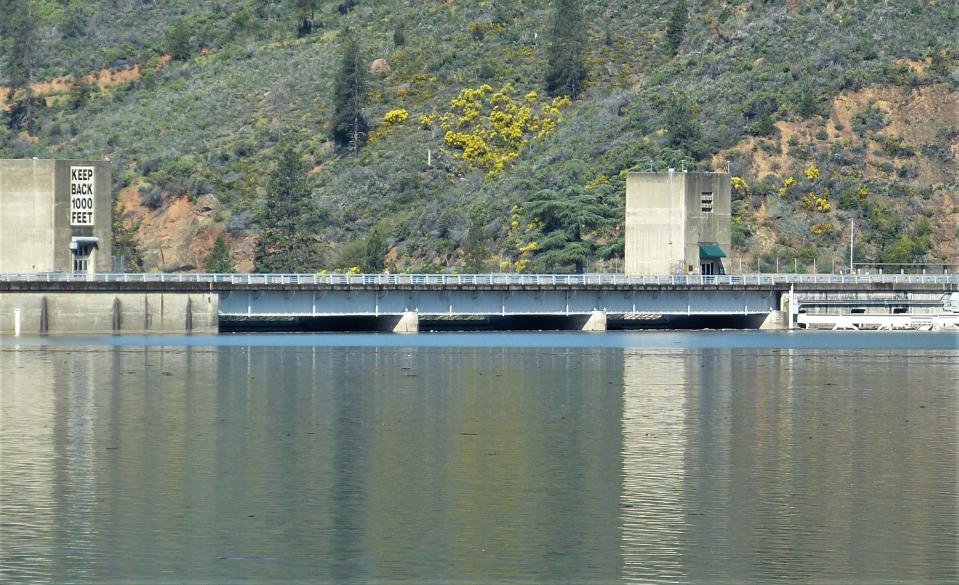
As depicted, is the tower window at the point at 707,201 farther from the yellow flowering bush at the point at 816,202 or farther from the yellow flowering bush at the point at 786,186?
the yellow flowering bush at the point at 816,202

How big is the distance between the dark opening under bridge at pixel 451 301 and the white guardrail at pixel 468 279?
109 millimetres

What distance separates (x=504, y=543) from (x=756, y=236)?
12915 cm

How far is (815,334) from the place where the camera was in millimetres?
134500

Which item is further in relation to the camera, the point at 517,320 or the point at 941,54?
the point at 941,54

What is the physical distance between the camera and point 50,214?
5246 inches

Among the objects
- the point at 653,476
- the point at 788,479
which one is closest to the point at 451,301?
the point at 653,476

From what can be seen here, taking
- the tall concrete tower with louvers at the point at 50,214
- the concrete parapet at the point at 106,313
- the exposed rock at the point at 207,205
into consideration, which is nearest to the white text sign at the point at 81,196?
the tall concrete tower with louvers at the point at 50,214

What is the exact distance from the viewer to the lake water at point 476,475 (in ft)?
118

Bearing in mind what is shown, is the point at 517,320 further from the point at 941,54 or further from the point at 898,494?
the point at 898,494

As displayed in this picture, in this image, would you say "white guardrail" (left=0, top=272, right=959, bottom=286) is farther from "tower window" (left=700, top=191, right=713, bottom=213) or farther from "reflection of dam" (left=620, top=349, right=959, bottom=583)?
"reflection of dam" (left=620, top=349, right=959, bottom=583)

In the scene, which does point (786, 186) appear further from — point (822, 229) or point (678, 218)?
point (678, 218)

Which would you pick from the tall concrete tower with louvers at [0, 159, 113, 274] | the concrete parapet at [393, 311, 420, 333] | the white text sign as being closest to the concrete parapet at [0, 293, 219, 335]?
the tall concrete tower with louvers at [0, 159, 113, 274]

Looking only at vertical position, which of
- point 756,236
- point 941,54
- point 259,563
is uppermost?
point 941,54

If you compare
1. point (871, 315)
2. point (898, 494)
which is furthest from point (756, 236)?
point (898, 494)
